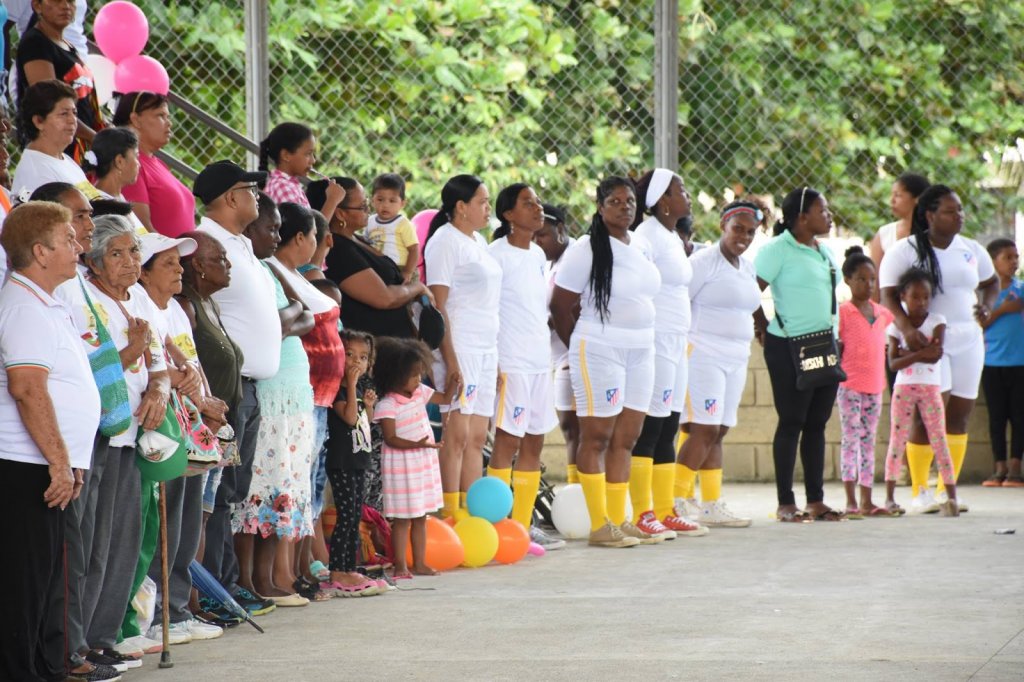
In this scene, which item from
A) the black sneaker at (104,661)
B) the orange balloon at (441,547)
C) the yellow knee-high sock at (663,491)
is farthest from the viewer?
the yellow knee-high sock at (663,491)

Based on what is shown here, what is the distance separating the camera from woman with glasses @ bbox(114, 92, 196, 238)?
634 centimetres

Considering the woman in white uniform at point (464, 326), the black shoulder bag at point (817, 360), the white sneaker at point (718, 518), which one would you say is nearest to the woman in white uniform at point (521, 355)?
the woman in white uniform at point (464, 326)

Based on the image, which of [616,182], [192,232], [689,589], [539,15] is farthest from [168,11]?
[689,589]

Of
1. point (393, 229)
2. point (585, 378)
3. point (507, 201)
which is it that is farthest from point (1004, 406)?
point (393, 229)

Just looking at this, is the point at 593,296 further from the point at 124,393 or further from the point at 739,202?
the point at 124,393

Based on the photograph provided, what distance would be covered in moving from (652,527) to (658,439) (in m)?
0.57

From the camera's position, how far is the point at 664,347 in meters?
8.57

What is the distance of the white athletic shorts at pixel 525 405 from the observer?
805 centimetres

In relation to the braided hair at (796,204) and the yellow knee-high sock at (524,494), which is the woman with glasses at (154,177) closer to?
the yellow knee-high sock at (524,494)

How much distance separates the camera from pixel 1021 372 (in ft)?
37.4

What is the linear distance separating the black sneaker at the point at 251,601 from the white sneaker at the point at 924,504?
4851 millimetres

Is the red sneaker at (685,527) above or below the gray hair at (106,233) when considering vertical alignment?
below

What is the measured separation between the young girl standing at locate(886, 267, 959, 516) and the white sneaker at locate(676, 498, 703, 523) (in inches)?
47.8

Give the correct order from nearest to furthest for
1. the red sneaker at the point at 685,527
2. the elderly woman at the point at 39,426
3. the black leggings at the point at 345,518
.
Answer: the elderly woman at the point at 39,426 < the black leggings at the point at 345,518 < the red sneaker at the point at 685,527
